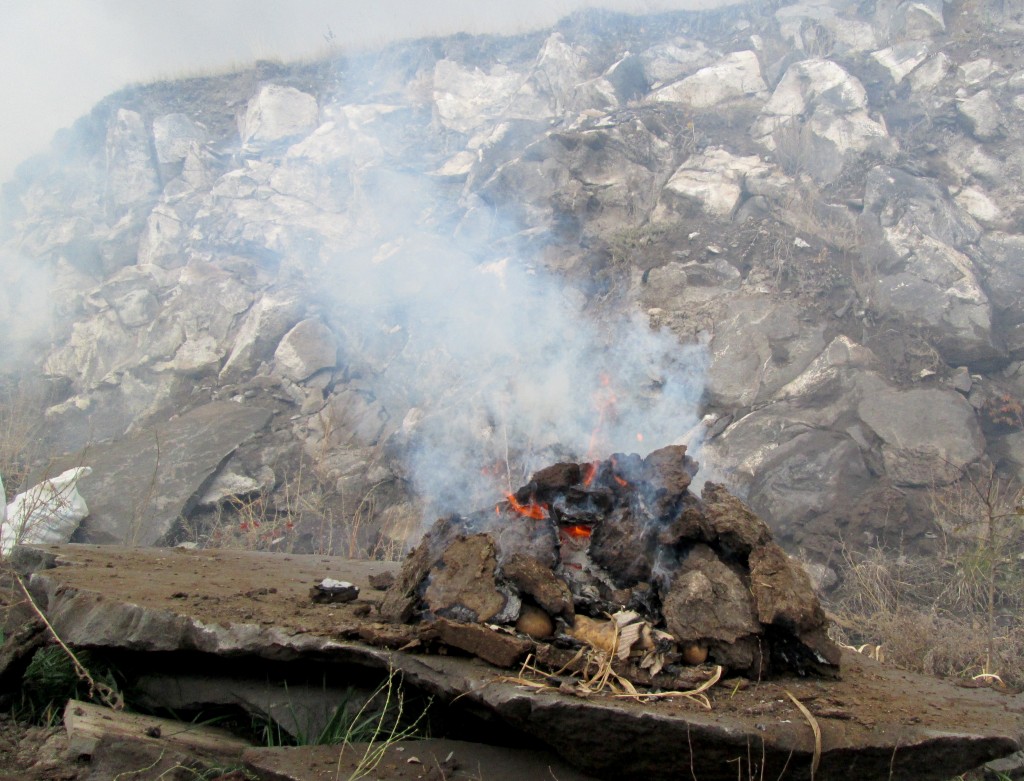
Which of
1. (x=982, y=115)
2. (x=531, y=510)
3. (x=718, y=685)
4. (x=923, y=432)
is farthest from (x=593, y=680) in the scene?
(x=982, y=115)

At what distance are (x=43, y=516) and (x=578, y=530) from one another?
511 centimetres

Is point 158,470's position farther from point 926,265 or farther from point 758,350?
point 926,265

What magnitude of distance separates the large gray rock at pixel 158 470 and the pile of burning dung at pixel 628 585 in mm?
5761

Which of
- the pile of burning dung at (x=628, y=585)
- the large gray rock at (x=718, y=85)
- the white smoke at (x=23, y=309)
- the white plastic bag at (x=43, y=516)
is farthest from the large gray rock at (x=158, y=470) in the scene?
the large gray rock at (x=718, y=85)

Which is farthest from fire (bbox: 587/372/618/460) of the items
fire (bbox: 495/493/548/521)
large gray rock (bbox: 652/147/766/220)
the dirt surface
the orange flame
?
the dirt surface

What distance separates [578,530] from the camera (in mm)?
3861

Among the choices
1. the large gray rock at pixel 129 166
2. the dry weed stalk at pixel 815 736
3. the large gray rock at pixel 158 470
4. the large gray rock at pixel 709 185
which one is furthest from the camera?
the large gray rock at pixel 129 166

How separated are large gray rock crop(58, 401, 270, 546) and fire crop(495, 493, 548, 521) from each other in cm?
545

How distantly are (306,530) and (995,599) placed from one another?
742cm

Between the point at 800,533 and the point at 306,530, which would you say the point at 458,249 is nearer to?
the point at 306,530

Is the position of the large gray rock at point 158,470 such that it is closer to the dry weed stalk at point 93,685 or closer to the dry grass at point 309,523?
the dry grass at point 309,523

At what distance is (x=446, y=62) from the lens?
15.2m

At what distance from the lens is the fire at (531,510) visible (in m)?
3.93

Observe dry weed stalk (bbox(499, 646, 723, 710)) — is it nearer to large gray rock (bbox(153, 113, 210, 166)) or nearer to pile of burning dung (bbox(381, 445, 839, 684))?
pile of burning dung (bbox(381, 445, 839, 684))
